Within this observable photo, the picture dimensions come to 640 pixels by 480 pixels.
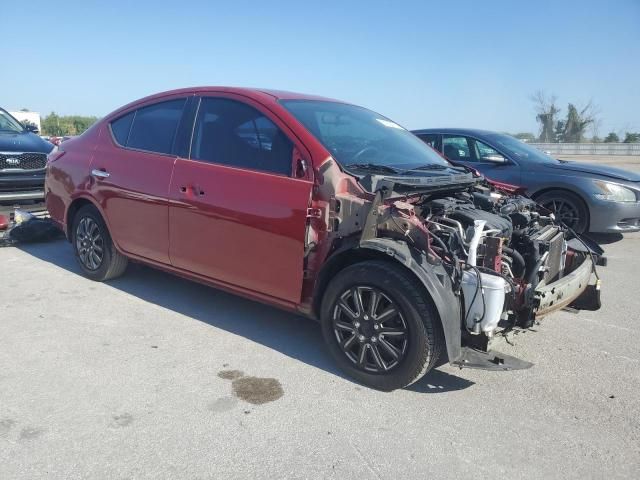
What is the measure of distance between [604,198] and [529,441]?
17.1 ft

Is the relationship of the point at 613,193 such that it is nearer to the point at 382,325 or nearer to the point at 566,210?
the point at 566,210

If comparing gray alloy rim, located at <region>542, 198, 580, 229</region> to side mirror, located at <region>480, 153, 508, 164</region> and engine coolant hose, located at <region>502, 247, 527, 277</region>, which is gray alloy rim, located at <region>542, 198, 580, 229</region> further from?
engine coolant hose, located at <region>502, 247, 527, 277</region>

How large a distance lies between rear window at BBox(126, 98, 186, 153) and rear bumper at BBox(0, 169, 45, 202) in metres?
3.23

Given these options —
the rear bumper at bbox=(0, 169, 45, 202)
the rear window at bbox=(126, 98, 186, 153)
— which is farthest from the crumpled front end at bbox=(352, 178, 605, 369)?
the rear bumper at bbox=(0, 169, 45, 202)

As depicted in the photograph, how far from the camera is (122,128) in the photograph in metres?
5.04

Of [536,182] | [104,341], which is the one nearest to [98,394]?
[104,341]

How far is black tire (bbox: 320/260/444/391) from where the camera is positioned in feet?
10.3

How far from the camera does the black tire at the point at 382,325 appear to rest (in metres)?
3.13

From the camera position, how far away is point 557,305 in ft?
11.6

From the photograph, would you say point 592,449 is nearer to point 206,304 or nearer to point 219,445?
point 219,445

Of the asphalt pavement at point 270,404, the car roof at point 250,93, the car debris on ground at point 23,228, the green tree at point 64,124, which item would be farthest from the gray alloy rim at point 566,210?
the green tree at point 64,124

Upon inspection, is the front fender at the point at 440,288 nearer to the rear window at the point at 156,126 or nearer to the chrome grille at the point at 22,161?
the rear window at the point at 156,126

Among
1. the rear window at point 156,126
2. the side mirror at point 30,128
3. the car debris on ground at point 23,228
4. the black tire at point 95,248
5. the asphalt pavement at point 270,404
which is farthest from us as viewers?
the side mirror at point 30,128

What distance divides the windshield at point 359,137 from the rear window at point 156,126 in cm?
105
